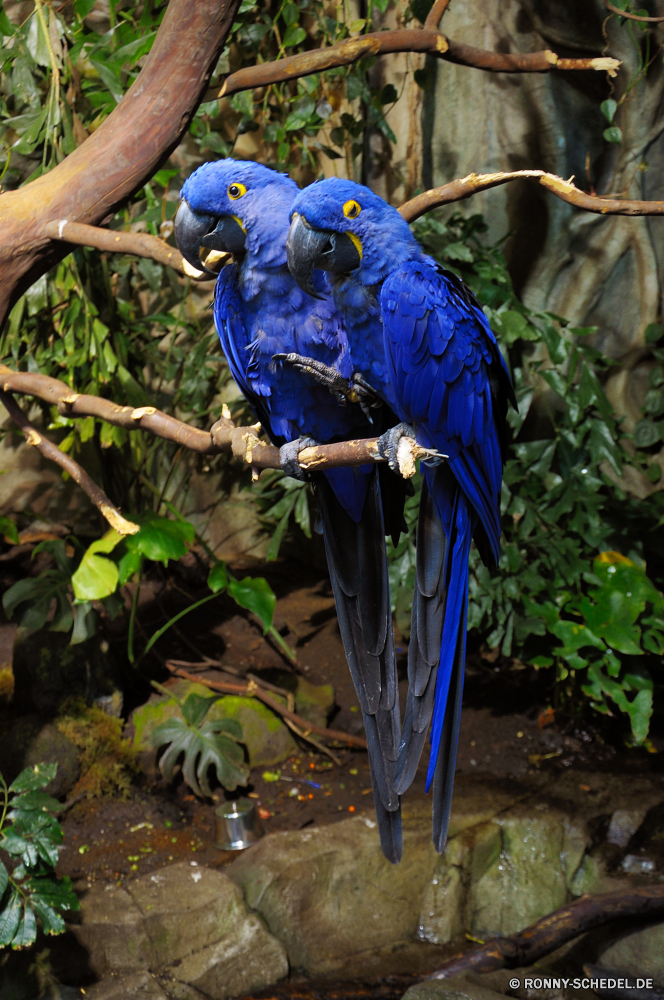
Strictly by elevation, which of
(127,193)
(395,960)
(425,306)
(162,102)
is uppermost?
(162,102)

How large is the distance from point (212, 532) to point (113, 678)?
107 cm

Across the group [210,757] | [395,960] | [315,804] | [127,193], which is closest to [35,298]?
[127,193]

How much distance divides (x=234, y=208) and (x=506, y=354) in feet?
4.73

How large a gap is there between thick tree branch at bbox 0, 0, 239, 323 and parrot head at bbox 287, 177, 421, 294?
1.48ft

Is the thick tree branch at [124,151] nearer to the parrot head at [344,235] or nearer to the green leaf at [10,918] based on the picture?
the parrot head at [344,235]

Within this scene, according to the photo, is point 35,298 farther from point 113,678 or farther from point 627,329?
point 627,329

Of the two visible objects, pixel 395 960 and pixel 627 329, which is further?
pixel 627 329

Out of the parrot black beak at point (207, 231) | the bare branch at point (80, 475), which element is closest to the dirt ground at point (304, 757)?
the bare branch at point (80, 475)

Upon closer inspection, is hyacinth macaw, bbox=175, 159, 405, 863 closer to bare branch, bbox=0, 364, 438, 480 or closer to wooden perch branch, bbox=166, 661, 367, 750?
bare branch, bbox=0, 364, 438, 480

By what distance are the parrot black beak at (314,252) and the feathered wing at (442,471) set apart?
0.06 m

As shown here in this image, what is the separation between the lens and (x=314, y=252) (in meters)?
0.97

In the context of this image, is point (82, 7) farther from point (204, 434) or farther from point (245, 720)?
point (245, 720)

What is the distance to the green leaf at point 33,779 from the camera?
165cm

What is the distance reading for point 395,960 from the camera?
2008 mm
